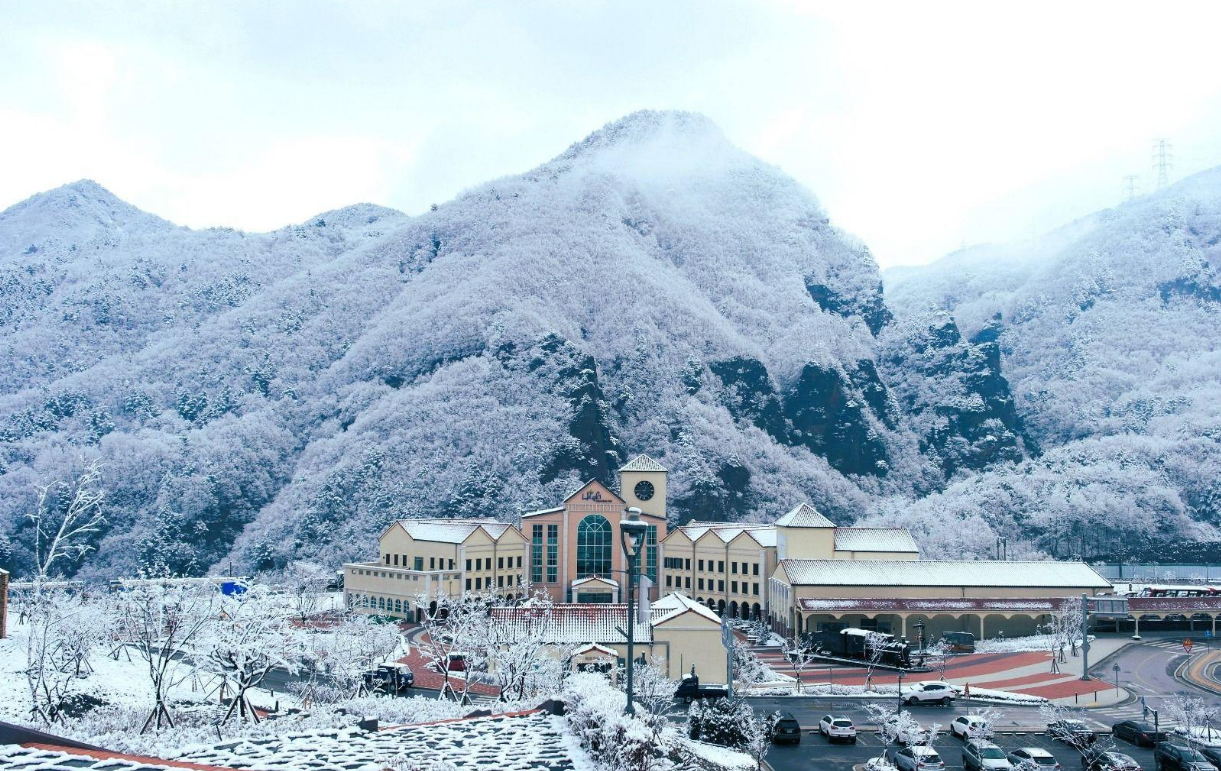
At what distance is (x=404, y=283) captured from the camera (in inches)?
6900

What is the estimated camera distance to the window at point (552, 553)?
8538cm

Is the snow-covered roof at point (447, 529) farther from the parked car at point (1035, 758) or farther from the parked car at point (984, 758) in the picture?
the parked car at point (1035, 758)

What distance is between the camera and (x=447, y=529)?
8288 centimetres

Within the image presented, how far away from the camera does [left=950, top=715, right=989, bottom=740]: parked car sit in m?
36.3

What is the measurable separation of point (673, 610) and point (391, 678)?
14.1 m

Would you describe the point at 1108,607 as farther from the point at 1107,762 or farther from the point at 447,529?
the point at 447,529

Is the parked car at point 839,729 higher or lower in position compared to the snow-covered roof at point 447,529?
lower

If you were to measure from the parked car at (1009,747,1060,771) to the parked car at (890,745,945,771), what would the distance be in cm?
222

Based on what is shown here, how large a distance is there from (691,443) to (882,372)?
56.7 meters

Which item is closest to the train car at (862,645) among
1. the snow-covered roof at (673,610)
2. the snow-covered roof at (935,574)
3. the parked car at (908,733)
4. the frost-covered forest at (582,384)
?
the snow-covered roof at (935,574)

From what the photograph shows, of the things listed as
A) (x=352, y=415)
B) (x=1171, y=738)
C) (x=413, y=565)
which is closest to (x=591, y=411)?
(x=352, y=415)

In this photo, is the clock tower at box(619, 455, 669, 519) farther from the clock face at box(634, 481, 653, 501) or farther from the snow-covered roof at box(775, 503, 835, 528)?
the snow-covered roof at box(775, 503, 835, 528)

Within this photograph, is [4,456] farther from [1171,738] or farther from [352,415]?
[1171,738]

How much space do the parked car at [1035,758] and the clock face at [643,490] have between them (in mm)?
54938
